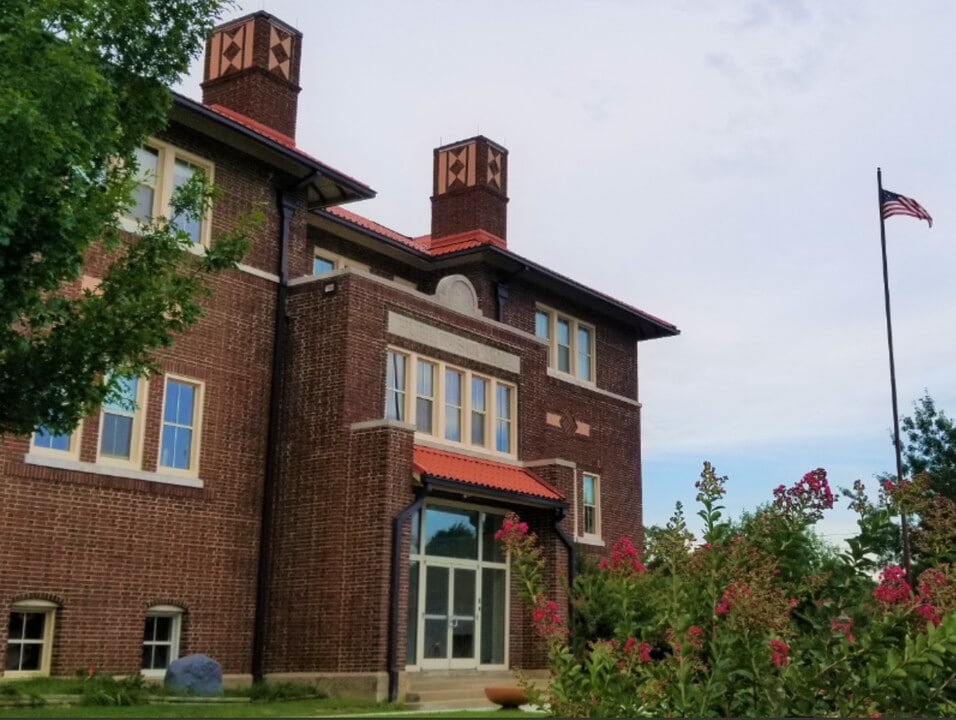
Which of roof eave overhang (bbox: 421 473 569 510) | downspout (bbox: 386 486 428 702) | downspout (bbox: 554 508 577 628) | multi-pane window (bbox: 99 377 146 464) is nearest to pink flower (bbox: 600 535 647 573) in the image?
downspout (bbox: 386 486 428 702)

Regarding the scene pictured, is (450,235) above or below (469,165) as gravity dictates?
below

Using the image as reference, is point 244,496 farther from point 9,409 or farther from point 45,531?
point 9,409

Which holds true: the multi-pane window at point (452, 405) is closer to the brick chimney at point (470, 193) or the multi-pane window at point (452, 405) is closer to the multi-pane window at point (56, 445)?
the brick chimney at point (470, 193)

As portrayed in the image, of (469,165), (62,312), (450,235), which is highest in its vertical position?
(469,165)

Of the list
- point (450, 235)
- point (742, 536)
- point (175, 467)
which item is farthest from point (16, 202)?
point (450, 235)

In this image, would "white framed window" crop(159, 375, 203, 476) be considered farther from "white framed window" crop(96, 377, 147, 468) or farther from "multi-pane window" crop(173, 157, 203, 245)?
"multi-pane window" crop(173, 157, 203, 245)

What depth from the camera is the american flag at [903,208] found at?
29047 millimetres

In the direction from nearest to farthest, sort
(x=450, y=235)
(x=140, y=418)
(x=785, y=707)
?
(x=785, y=707) → (x=140, y=418) → (x=450, y=235)

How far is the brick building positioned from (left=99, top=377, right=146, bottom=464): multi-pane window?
34mm

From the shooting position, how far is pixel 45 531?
16.2 meters

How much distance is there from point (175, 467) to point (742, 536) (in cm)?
1292

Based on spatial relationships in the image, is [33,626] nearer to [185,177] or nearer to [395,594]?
[395,594]

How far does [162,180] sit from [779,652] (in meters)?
15.0

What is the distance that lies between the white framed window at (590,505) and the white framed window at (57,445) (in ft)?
45.1
